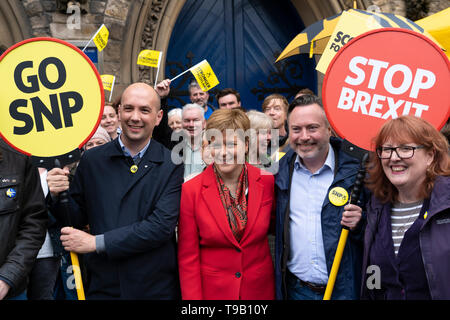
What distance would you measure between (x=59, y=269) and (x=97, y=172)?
830mm

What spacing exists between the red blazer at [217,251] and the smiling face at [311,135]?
31 centimetres

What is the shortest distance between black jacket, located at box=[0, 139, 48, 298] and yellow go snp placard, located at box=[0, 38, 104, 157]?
0.31 feet

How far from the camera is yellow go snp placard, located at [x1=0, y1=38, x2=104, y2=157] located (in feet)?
6.71

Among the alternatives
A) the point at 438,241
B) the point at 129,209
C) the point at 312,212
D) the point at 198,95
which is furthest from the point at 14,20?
the point at 438,241

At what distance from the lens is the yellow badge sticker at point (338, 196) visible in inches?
80.7

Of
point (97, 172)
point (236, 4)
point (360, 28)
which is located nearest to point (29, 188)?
point (97, 172)

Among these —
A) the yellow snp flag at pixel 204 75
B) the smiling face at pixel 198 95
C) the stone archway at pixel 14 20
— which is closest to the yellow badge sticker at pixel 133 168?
the yellow snp flag at pixel 204 75

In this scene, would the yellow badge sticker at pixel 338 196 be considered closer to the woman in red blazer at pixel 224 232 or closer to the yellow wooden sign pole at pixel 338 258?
the yellow wooden sign pole at pixel 338 258

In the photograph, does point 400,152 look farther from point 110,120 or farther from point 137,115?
point 110,120

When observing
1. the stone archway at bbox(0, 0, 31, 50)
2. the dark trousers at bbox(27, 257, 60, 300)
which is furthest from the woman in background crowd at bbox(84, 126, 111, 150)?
the stone archway at bbox(0, 0, 31, 50)

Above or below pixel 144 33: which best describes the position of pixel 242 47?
below

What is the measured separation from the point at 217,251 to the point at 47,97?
3.49 ft

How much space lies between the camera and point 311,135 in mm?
2184
